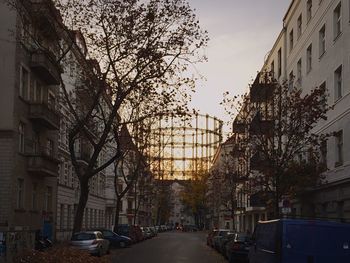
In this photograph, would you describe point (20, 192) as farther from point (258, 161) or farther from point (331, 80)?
point (331, 80)

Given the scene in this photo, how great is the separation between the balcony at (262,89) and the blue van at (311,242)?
801 inches

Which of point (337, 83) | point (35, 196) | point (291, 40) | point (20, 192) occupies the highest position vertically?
point (291, 40)

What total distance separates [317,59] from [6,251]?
2319 cm

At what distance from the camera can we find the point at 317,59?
35.8 metres

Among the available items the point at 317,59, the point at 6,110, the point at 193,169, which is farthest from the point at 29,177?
the point at 193,169

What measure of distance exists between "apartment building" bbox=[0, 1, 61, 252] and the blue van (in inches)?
782

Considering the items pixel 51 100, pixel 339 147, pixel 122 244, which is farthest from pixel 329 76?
pixel 122 244

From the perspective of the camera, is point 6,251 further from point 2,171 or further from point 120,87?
point 2,171

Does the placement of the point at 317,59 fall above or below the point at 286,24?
below

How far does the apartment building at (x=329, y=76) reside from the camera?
2986 centimetres

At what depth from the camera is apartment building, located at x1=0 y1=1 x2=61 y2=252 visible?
37.8 meters

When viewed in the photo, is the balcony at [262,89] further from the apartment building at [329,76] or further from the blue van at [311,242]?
the blue van at [311,242]

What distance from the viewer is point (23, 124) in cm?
4056

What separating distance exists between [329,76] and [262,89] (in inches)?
192
